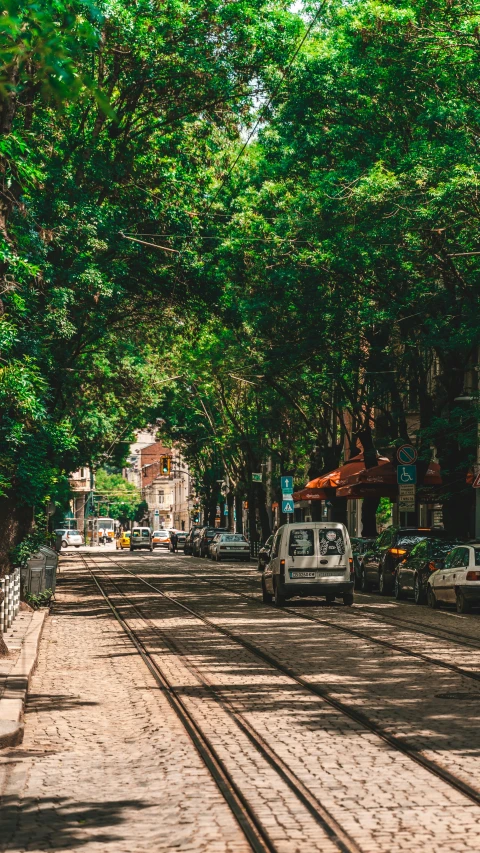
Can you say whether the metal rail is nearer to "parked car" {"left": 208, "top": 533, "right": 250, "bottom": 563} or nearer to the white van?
the white van

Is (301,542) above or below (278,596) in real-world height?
above

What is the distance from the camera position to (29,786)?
324 inches

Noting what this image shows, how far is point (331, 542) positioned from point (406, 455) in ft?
20.1

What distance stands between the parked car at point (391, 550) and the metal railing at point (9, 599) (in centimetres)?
1205

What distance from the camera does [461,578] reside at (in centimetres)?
2452

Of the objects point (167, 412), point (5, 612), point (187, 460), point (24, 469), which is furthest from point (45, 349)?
point (187, 460)

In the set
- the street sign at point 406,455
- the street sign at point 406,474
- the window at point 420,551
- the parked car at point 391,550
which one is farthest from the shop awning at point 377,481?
the window at point 420,551

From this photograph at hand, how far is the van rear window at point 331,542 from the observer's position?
2597cm

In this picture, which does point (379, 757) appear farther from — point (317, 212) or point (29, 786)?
point (317, 212)

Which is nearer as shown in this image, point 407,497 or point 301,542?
point 301,542

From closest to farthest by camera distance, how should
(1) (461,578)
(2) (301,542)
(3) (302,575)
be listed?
(1) (461,578) < (2) (301,542) < (3) (302,575)

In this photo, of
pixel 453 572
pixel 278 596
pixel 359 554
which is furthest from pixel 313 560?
pixel 359 554

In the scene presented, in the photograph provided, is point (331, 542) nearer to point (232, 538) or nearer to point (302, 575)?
point (302, 575)

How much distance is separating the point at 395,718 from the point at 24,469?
49.1 feet
